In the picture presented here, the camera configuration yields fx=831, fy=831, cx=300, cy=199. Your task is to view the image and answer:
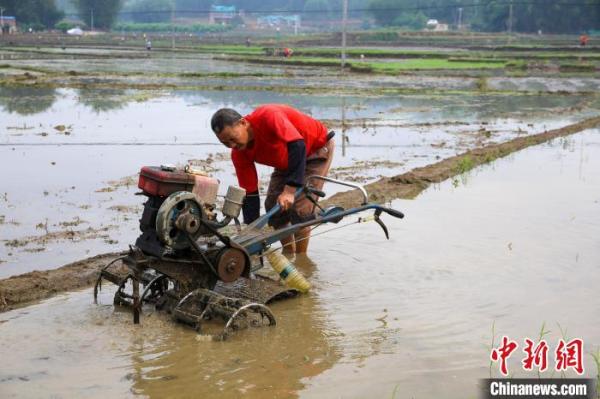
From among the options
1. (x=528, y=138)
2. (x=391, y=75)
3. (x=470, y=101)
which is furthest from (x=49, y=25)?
(x=528, y=138)

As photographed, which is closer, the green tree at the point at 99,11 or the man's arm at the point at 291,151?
the man's arm at the point at 291,151

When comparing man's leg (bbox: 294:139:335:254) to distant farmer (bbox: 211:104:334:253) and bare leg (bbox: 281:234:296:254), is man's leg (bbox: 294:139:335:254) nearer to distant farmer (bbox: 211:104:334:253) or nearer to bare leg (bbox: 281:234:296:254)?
distant farmer (bbox: 211:104:334:253)

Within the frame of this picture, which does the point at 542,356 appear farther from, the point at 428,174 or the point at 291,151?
the point at 428,174

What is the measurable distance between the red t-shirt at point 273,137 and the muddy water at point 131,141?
1567 millimetres

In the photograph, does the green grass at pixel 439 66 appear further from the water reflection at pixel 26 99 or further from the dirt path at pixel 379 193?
the dirt path at pixel 379 193

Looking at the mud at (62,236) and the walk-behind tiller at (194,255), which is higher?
the walk-behind tiller at (194,255)

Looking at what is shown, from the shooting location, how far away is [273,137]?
5461 millimetres

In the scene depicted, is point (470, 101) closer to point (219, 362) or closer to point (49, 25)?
point (219, 362)

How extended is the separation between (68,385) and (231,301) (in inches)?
42.5

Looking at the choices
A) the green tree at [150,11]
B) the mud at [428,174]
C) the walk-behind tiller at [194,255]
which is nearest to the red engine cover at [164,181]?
the walk-behind tiller at [194,255]

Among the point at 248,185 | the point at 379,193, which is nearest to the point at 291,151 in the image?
the point at 248,185

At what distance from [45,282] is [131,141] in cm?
751

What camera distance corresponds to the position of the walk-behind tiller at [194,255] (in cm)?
468

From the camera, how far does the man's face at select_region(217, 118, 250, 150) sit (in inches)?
207
